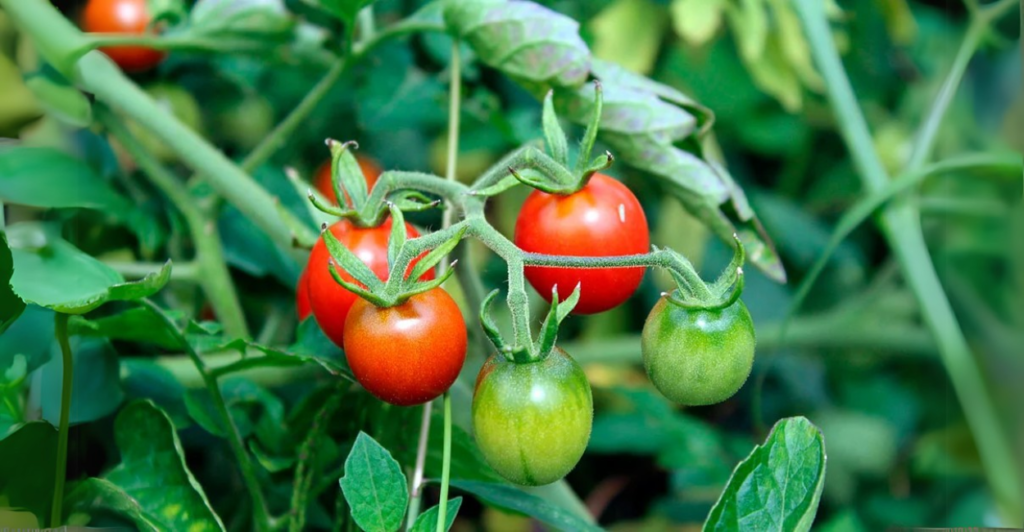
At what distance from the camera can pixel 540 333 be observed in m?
0.38

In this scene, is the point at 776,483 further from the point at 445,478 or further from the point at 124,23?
the point at 124,23

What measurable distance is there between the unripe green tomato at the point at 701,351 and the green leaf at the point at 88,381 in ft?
1.12

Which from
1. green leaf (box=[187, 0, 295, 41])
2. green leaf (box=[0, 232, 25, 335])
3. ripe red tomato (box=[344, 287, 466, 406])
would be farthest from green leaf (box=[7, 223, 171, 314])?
green leaf (box=[187, 0, 295, 41])

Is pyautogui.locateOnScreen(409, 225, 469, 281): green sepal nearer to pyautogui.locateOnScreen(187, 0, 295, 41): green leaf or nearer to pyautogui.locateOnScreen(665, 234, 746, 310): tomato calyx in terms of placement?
pyautogui.locateOnScreen(665, 234, 746, 310): tomato calyx

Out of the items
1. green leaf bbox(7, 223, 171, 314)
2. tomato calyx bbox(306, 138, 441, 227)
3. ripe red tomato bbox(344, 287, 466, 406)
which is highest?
tomato calyx bbox(306, 138, 441, 227)

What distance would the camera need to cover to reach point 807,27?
76 cm

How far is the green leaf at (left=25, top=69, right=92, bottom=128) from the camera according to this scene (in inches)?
25.6

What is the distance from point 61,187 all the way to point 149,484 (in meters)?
0.24

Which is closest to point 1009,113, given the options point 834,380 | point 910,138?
point 910,138

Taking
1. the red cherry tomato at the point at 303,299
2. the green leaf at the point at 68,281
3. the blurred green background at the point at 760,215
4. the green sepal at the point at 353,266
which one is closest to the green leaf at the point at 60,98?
the blurred green background at the point at 760,215

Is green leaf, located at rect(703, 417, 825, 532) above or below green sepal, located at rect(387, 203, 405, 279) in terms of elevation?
below

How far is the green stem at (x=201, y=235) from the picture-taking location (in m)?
0.66

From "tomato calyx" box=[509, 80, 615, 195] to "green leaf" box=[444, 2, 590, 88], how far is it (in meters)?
0.08

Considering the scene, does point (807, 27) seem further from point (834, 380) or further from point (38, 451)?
point (38, 451)
